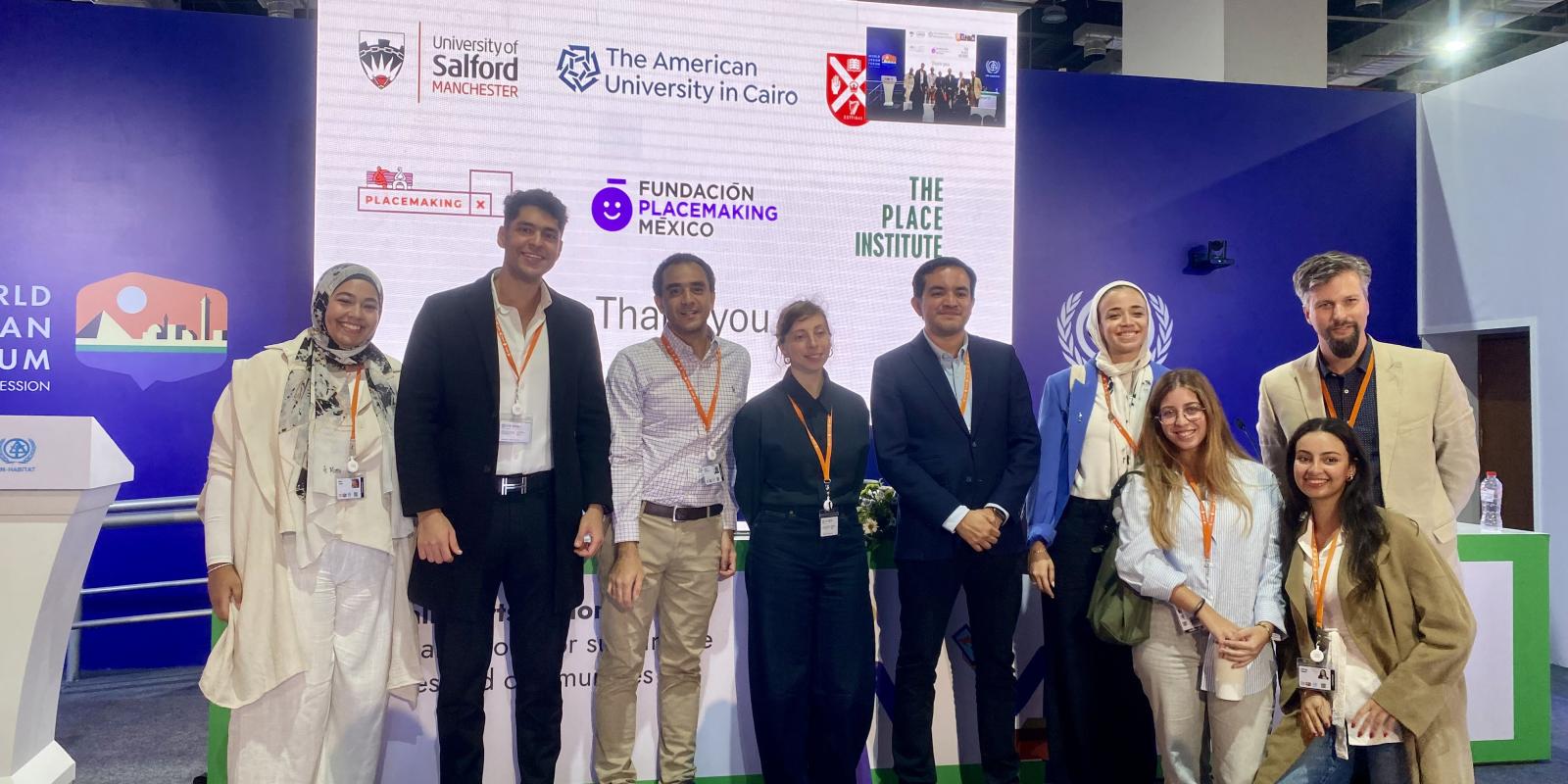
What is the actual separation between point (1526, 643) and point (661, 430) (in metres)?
3.13

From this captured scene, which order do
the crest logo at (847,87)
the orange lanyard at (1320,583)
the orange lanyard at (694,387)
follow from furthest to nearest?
the crest logo at (847,87) < the orange lanyard at (694,387) < the orange lanyard at (1320,583)

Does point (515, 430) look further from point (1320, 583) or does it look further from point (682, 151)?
point (682, 151)

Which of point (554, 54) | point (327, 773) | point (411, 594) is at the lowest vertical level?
point (327, 773)

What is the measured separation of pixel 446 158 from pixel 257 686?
2.83 metres

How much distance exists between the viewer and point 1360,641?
2.28 m

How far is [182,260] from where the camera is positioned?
189 inches

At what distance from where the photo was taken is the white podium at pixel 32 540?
254cm

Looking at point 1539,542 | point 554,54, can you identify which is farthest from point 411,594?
point 1539,542

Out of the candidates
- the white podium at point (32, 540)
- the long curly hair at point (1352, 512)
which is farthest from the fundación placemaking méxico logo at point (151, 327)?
the long curly hair at point (1352, 512)

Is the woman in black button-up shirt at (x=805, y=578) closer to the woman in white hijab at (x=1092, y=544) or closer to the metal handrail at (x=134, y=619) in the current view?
the woman in white hijab at (x=1092, y=544)

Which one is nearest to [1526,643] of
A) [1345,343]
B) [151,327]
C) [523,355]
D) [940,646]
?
[1345,343]

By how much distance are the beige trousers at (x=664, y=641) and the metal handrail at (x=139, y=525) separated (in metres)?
2.48

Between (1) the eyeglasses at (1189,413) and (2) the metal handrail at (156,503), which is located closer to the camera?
(1) the eyeglasses at (1189,413)

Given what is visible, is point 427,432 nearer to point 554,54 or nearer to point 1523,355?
point 554,54
